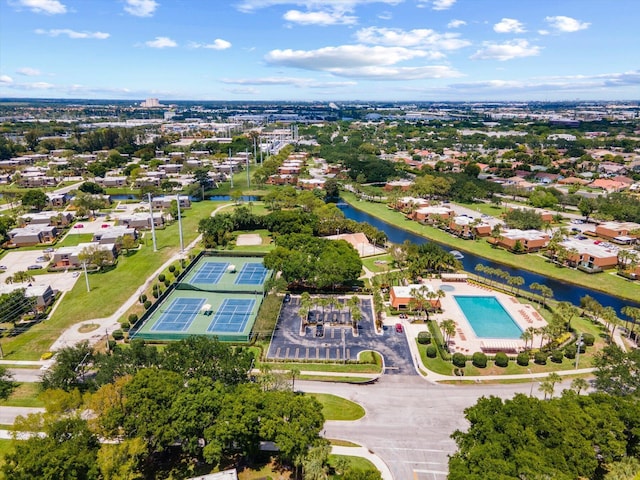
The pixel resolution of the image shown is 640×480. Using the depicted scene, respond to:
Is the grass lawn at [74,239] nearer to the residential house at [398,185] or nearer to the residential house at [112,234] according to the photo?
the residential house at [112,234]

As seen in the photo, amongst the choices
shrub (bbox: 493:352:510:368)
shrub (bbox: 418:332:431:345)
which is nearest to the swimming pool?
shrub (bbox: 493:352:510:368)

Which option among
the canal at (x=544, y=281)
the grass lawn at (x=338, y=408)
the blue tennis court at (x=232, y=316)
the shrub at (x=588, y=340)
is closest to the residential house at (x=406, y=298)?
the shrub at (x=588, y=340)

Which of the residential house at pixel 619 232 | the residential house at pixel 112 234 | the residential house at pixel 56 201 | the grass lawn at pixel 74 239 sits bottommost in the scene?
the grass lawn at pixel 74 239

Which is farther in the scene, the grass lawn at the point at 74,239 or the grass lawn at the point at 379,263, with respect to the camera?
the grass lawn at the point at 74,239

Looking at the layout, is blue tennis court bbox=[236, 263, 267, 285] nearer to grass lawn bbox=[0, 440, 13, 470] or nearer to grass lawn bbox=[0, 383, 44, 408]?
grass lawn bbox=[0, 383, 44, 408]

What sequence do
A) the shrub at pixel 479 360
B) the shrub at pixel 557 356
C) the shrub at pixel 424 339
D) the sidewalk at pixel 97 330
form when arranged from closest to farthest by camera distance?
the shrub at pixel 479 360 < the shrub at pixel 557 356 < the sidewalk at pixel 97 330 < the shrub at pixel 424 339

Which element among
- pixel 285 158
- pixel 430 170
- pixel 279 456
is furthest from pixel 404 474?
pixel 285 158
